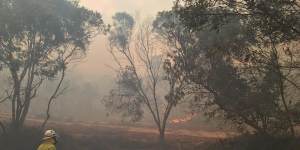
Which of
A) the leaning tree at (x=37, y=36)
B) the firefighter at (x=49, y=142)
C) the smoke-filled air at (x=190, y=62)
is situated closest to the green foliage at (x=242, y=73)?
the smoke-filled air at (x=190, y=62)

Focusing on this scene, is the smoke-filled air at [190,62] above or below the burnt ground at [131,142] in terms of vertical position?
above

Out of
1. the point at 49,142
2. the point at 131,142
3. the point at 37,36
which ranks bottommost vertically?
the point at 131,142

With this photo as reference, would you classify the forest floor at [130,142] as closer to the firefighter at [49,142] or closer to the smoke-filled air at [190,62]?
the smoke-filled air at [190,62]

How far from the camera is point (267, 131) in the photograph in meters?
22.3

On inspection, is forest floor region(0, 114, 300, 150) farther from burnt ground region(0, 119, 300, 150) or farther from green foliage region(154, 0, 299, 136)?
green foliage region(154, 0, 299, 136)

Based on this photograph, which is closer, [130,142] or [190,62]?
[190,62]

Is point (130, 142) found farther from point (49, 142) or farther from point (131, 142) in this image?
point (49, 142)

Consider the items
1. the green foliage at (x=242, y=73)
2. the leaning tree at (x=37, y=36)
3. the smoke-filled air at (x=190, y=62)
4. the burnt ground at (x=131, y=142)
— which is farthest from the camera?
the leaning tree at (x=37, y=36)

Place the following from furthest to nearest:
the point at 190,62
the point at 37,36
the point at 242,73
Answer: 1. the point at 37,36
2. the point at 190,62
3. the point at 242,73

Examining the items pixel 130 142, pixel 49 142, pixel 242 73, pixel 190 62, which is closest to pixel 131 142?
pixel 130 142

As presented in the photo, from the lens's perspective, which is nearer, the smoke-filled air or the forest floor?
the smoke-filled air

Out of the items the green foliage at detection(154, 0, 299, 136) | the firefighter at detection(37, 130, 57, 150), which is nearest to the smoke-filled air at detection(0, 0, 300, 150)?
the green foliage at detection(154, 0, 299, 136)

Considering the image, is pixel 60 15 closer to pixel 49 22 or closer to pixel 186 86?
pixel 49 22

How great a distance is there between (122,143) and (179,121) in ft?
79.6
